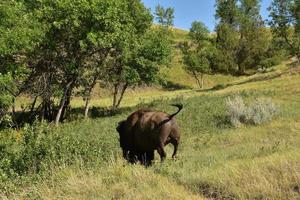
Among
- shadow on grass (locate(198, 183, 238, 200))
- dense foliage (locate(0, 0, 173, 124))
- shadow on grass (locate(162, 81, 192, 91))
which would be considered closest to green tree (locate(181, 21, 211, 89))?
shadow on grass (locate(162, 81, 192, 91))

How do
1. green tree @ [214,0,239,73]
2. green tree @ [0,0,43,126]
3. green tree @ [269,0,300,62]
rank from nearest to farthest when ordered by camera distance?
green tree @ [0,0,43,126]
green tree @ [269,0,300,62]
green tree @ [214,0,239,73]

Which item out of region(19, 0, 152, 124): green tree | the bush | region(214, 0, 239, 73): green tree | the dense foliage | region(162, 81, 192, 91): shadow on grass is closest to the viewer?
the bush

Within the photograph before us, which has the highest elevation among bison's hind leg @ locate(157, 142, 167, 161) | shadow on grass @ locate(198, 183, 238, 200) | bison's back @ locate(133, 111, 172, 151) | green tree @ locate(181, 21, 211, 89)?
green tree @ locate(181, 21, 211, 89)

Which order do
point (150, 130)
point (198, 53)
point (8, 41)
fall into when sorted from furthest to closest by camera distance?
point (198, 53)
point (8, 41)
point (150, 130)

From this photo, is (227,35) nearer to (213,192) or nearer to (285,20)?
(285,20)

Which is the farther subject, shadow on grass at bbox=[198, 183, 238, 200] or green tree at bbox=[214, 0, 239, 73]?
green tree at bbox=[214, 0, 239, 73]

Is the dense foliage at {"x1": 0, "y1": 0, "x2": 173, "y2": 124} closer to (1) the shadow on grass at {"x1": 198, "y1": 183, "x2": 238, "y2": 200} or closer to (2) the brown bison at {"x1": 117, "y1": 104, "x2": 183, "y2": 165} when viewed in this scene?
(2) the brown bison at {"x1": 117, "y1": 104, "x2": 183, "y2": 165}

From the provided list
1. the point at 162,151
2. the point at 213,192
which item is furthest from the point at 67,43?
the point at 213,192

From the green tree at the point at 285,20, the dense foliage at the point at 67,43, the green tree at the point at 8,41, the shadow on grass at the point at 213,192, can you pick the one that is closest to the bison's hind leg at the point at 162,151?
the shadow on grass at the point at 213,192

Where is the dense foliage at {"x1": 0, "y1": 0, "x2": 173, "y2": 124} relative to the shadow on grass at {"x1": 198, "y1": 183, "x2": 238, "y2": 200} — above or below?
above

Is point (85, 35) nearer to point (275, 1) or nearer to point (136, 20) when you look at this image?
point (136, 20)

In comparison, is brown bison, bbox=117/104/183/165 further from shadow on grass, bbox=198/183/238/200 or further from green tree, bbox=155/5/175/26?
green tree, bbox=155/5/175/26

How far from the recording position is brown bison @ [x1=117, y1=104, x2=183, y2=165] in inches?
496

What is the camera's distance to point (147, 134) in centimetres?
1277
